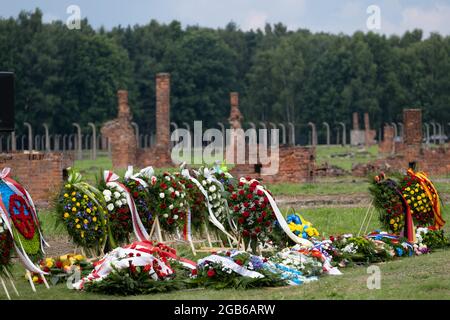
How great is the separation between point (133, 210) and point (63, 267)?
1.95 metres

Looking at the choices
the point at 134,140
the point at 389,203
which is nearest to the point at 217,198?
the point at 389,203

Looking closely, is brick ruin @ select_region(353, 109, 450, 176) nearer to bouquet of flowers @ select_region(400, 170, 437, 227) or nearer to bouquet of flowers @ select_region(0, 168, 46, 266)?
bouquet of flowers @ select_region(400, 170, 437, 227)

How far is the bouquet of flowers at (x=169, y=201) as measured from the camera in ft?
54.4

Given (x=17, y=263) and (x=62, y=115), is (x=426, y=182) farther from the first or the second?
(x=62, y=115)

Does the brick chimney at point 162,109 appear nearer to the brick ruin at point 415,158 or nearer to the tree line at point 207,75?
the brick ruin at point 415,158

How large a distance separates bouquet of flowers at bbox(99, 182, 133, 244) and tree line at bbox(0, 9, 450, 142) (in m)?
62.8

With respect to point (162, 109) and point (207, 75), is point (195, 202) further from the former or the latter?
point (207, 75)

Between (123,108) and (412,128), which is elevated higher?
(123,108)

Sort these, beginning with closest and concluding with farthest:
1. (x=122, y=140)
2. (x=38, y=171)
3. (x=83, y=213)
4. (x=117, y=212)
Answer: (x=83, y=213)
(x=117, y=212)
(x=38, y=171)
(x=122, y=140)

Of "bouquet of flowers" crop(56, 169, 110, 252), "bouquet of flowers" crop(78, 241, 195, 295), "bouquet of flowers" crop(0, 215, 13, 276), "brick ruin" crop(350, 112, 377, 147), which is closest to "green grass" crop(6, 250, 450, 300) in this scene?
"bouquet of flowers" crop(78, 241, 195, 295)

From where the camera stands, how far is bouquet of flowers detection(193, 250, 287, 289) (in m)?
13.1

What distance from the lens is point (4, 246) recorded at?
40.9 feet

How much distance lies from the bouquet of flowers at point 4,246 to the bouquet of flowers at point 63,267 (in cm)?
146
